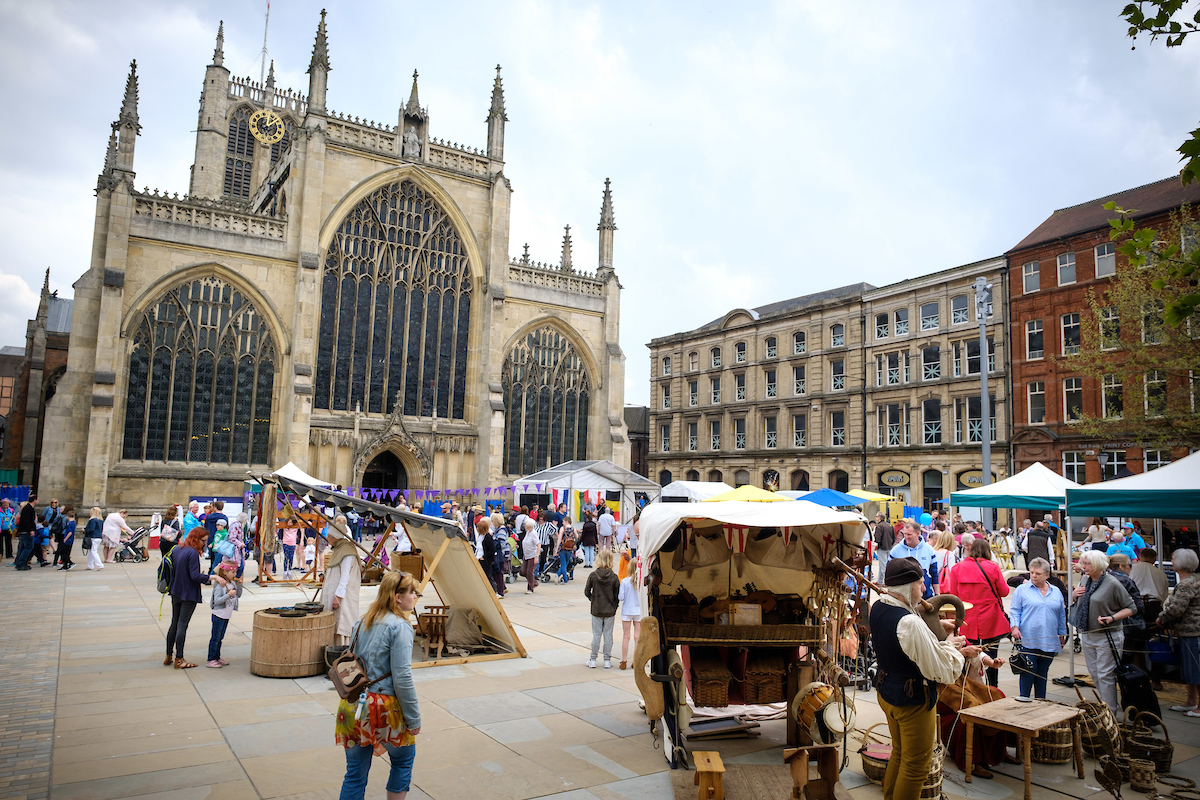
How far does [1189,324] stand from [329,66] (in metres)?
30.7

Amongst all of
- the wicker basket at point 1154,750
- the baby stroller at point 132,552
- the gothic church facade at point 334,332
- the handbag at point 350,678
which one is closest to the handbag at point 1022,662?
the wicker basket at point 1154,750

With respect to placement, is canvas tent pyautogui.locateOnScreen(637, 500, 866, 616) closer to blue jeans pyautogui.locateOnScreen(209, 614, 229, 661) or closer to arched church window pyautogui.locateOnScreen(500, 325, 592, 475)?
blue jeans pyautogui.locateOnScreen(209, 614, 229, 661)

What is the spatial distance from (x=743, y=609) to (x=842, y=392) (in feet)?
124

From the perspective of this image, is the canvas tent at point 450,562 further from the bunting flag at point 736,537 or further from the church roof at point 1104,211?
the church roof at point 1104,211

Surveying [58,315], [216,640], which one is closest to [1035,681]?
[216,640]

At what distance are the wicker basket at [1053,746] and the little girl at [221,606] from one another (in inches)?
338

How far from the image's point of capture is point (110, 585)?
15.6 meters

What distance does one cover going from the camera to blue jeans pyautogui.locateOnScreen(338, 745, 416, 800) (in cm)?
436

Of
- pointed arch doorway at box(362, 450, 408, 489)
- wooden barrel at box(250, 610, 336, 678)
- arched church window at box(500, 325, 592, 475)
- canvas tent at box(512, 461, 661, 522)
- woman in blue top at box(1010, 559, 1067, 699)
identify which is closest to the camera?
woman in blue top at box(1010, 559, 1067, 699)

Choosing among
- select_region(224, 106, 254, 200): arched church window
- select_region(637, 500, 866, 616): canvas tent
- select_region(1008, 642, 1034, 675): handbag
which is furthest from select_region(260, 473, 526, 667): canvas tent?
select_region(224, 106, 254, 200): arched church window

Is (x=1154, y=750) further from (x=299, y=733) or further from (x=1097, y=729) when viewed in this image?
(x=299, y=733)

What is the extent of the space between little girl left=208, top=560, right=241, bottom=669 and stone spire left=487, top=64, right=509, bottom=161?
27148mm

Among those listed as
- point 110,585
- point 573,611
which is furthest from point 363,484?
point 573,611

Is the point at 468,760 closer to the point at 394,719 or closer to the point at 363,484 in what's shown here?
the point at 394,719
